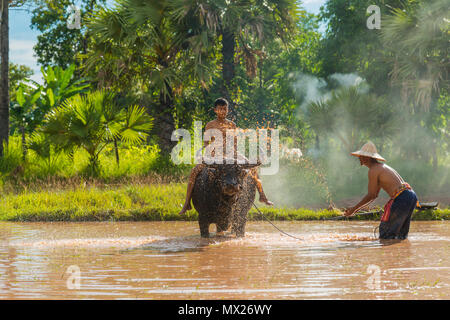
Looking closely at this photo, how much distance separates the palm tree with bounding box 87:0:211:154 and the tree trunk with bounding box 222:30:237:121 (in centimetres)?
128

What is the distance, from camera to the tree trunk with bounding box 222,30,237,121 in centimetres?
1994

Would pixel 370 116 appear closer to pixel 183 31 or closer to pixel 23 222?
pixel 183 31

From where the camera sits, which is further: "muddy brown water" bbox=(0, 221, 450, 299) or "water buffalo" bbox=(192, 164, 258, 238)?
"water buffalo" bbox=(192, 164, 258, 238)

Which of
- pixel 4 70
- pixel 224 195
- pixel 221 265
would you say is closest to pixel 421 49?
pixel 224 195

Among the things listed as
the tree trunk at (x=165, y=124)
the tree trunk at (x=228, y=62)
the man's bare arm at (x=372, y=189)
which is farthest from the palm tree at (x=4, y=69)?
the man's bare arm at (x=372, y=189)

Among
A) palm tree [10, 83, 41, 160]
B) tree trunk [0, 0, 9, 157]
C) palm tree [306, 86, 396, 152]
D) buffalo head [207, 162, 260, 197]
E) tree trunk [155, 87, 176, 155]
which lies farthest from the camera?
palm tree [10, 83, 41, 160]

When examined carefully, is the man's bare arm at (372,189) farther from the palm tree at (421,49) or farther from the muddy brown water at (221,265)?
the palm tree at (421,49)

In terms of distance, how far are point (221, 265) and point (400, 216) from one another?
120 inches

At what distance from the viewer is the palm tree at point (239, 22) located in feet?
59.9

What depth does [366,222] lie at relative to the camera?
11867mm

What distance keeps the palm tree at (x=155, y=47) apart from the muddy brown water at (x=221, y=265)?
8881 millimetres

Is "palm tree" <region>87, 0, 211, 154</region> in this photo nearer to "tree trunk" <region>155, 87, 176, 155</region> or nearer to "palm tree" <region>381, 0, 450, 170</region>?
"tree trunk" <region>155, 87, 176, 155</region>

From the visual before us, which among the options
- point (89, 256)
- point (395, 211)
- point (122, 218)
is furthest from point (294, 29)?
point (89, 256)

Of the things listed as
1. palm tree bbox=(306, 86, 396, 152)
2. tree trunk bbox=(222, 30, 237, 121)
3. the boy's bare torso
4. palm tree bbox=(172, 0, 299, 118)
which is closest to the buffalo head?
the boy's bare torso
